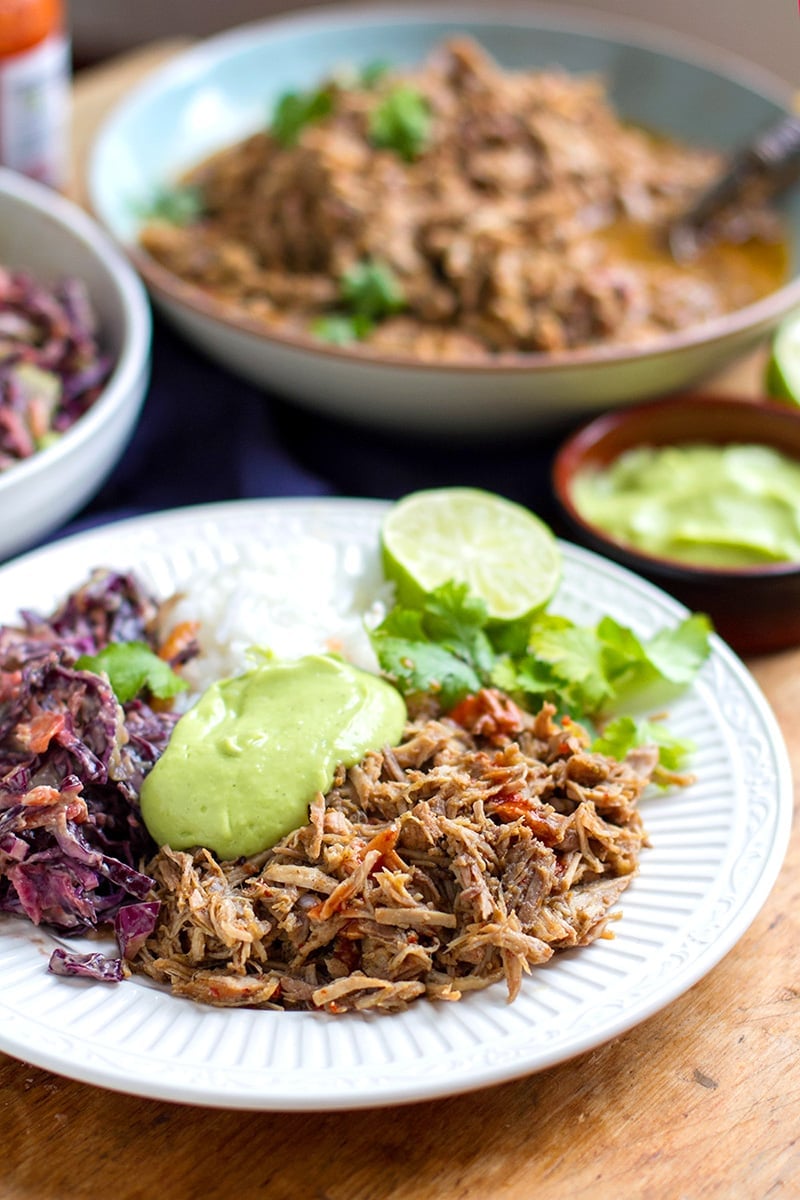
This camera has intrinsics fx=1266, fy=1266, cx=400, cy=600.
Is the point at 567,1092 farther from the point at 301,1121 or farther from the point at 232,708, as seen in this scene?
the point at 232,708

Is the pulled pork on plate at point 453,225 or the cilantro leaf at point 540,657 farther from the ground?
the pulled pork on plate at point 453,225

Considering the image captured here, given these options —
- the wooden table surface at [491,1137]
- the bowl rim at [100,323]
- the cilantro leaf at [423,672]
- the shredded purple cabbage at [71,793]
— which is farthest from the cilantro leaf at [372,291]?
the wooden table surface at [491,1137]

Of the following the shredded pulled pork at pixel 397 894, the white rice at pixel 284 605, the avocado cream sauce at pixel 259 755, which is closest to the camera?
the shredded pulled pork at pixel 397 894

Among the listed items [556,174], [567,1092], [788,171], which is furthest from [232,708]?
[788,171]

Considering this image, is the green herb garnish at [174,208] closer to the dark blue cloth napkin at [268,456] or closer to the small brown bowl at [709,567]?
the dark blue cloth napkin at [268,456]

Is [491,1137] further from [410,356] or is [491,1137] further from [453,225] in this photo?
[453,225]

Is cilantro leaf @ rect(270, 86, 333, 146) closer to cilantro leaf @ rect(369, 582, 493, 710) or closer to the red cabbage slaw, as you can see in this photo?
cilantro leaf @ rect(369, 582, 493, 710)

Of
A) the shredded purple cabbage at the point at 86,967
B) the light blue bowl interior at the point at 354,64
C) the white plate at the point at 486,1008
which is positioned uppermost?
the light blue bowl interior at the point at 354,64
